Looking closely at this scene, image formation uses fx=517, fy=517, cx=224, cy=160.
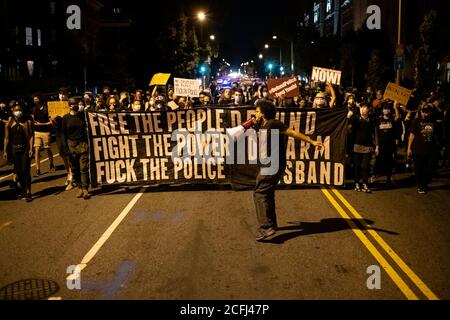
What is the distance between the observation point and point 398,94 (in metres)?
13.4

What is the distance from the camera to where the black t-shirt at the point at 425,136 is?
34.2 ft

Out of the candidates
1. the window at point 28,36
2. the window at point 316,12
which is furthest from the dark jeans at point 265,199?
the window at point 316,12

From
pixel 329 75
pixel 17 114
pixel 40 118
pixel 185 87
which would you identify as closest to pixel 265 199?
pixel 17 114

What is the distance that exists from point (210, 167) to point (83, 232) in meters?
3.59

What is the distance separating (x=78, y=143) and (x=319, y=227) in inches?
204

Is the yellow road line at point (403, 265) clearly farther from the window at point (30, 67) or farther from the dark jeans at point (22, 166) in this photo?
the window at point (30, 67)

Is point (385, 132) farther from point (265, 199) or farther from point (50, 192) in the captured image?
point (50, 192)

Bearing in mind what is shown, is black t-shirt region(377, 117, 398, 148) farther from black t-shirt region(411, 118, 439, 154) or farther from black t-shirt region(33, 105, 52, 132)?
black t-shirt region(33, 105, 52, 132)

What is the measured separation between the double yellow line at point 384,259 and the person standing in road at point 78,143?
4.84 metres

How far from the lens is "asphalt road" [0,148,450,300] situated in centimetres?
569

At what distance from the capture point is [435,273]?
19.9 ft

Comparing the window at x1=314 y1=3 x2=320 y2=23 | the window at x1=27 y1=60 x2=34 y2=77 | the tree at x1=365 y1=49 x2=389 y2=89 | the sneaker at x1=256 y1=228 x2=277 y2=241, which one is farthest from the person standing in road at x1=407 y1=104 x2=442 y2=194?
the window at x1=314 y1=3 x2=320 y2=23
